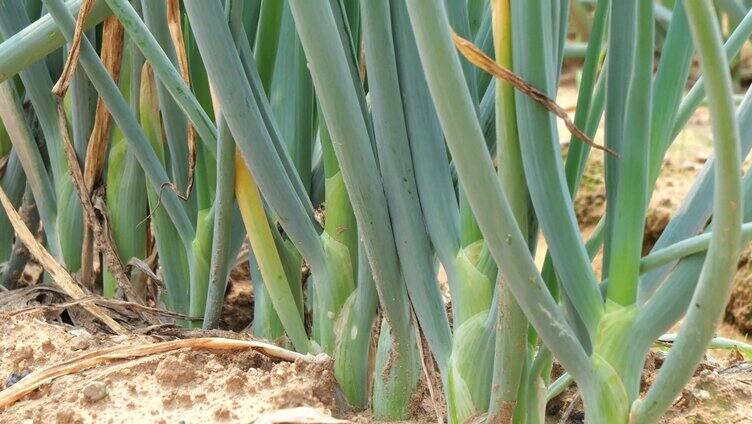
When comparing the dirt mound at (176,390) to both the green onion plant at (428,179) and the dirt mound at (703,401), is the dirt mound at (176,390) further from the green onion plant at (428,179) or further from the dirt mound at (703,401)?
the dirt mound at (703,401)

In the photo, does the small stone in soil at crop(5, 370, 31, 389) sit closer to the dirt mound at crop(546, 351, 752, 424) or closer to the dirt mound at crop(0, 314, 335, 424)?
the dirt mound at crop(0, 314, 335, 424)

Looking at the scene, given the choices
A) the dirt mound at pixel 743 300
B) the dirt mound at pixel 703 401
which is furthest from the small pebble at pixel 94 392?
the dirt mound at pixel 743 300

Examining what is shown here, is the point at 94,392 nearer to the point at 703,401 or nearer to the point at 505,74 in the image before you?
the point at 505,74

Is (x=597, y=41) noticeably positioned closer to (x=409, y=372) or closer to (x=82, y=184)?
(x=409, y=372)

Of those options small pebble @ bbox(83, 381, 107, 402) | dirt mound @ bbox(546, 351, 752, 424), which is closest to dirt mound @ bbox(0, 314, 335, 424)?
small pebble @ bbox(83, 381, 107, 402)

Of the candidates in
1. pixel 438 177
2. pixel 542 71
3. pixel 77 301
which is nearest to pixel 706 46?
pixel 542 71

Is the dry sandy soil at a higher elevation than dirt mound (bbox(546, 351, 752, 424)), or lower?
higher
